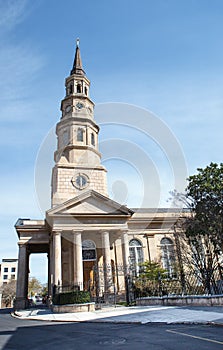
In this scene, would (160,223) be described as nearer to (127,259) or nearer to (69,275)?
(127,259)

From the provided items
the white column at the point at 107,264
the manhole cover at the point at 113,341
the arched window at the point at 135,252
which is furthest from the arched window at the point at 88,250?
the manhole cover at the point at 113,341

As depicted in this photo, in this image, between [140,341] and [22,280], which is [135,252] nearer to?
[22,280]

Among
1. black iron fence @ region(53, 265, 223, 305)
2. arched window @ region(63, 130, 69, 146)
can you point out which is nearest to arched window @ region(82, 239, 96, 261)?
black iron fence @ region(53, 265, 223, 305)

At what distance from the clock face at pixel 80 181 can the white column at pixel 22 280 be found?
838cm

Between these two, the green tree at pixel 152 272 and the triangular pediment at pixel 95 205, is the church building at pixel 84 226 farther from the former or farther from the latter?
the green tree at pixel 152 272

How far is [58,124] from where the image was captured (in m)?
36.2

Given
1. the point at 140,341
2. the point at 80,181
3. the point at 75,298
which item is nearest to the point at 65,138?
the point at 80,181

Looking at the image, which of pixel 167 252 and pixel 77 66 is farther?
pixel 77 66

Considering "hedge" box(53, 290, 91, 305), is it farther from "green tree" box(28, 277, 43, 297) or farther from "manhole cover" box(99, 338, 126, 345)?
"green tree" box(28, 277, 43, 297)

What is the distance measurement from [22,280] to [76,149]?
15219 mm

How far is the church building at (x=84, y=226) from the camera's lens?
83.9 feet

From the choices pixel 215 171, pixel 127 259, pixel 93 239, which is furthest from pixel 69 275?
pixel 215 171

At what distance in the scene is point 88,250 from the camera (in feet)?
94.7

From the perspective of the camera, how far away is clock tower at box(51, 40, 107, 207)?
1263 inches
